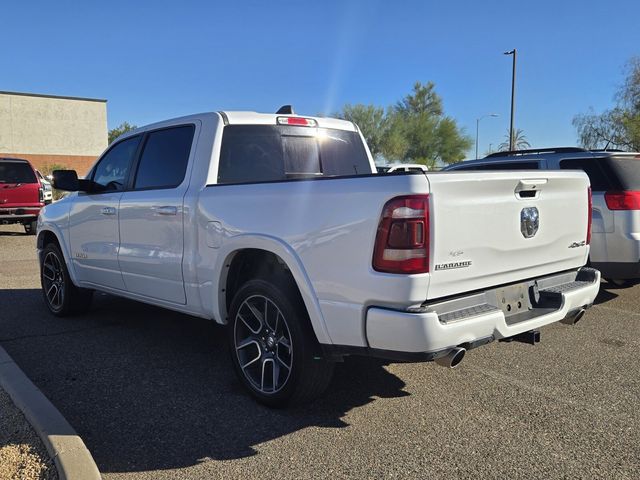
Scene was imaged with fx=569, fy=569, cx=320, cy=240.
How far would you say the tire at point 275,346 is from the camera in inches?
134

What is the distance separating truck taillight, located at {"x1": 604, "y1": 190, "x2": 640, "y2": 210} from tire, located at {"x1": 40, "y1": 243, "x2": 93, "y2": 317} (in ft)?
18.8

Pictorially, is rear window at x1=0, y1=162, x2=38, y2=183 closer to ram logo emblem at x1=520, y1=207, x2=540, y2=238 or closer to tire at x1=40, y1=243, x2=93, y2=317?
tire at x1=40, y1=243, x2=93, y2=317

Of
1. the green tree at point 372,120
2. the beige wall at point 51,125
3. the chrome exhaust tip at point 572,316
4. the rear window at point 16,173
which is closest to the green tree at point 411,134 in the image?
the green tree at point 372,120

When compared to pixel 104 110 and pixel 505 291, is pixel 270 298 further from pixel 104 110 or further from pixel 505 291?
pixel 104 110

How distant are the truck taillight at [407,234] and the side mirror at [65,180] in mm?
3630

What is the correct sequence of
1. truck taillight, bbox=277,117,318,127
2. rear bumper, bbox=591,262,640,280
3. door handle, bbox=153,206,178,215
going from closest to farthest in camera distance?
door handle, bbox=153,206,178,215 < truck taillight, bbox=277,117,318,127 < rear bumper, bbox=591,262,640,280

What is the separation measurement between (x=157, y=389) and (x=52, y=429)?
962mm

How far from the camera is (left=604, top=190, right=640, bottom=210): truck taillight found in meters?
6.07

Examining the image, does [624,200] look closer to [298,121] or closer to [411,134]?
[298,121]

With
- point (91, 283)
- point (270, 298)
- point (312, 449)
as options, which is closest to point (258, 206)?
point (270, 298)

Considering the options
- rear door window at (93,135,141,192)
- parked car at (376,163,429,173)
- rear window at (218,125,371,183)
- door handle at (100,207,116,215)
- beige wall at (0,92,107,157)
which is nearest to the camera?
parked car at (376,163,429,173)

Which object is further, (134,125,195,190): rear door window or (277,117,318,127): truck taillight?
(277,117,318,127): truck taillight

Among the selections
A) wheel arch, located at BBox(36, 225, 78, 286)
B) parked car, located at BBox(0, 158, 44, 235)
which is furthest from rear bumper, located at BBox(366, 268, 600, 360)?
parked car, located at BBox(0, 158, 44, 235)

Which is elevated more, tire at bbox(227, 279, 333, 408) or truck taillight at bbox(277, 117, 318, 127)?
truck taillight at bbox(277, 117, 318, 127)
